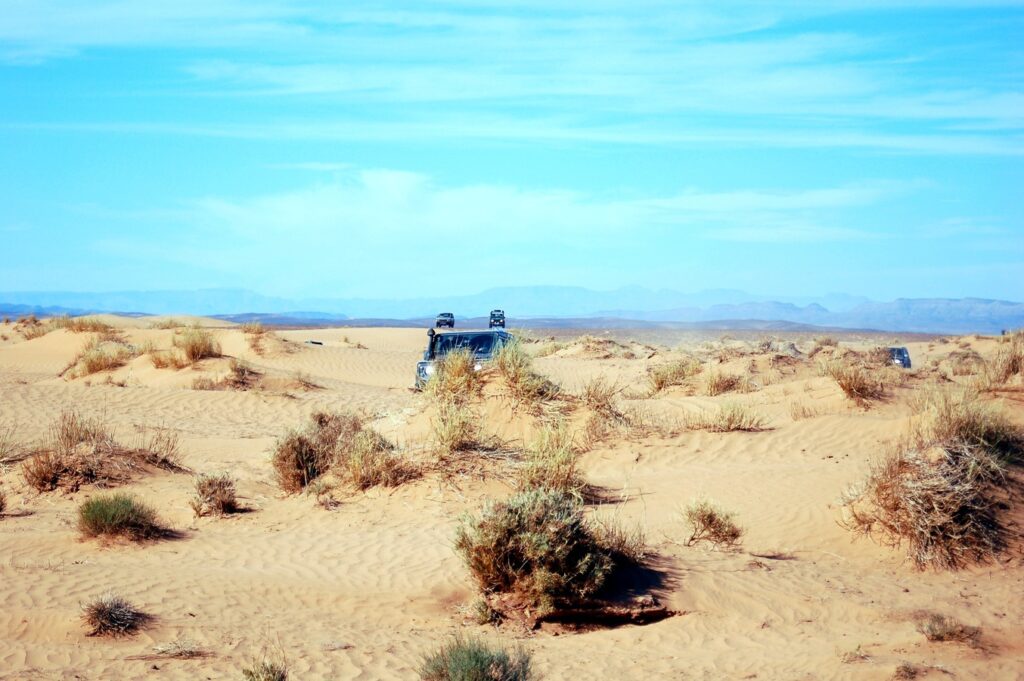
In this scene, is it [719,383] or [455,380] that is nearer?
[455,380]

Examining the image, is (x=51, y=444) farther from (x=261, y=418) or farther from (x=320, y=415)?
(x=261, y=418)

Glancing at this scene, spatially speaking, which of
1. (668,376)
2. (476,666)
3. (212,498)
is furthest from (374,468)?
(668,376)

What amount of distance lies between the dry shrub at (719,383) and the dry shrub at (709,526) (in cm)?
997

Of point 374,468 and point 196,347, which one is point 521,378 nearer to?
point 374,468

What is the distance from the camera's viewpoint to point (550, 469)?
11594 millimetres

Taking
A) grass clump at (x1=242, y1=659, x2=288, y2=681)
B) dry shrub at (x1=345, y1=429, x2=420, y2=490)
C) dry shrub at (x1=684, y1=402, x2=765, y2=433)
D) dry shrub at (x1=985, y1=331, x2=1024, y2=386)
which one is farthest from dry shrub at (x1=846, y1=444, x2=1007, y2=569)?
dry shrub at (x1=985, y1=331, x2=1024, y2=386)

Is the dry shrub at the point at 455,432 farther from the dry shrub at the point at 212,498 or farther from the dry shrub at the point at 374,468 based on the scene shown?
the dry shrub at the point at 212,498

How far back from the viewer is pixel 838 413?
1655 cm

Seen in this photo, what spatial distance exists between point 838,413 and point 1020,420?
3351 millimetres

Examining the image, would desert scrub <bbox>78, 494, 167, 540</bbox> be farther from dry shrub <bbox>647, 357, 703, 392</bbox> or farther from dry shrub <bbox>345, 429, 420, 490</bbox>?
dry shrub <bbox>647, 357, 703, 392</bbox>

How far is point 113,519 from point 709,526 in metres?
6.12

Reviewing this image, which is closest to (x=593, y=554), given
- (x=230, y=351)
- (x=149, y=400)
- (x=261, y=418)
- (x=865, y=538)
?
(x=865, y=538)

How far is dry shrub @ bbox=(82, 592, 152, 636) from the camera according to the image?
729 centimetres

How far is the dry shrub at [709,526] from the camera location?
10289 millimetres
